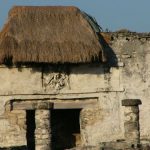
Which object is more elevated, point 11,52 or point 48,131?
point 11,52

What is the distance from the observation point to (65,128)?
18.2 meters

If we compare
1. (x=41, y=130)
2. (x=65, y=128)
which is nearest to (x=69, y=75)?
(x=65, y=128)

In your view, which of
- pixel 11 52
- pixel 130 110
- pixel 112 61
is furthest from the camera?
pixel 112 61

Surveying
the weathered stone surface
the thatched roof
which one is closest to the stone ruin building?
the thatched roof

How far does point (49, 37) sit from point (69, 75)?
1.21 metres

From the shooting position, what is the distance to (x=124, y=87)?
1759 cm

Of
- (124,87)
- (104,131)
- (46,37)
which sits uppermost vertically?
(46,37)

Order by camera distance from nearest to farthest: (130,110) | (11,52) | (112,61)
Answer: (130,110)
(11,52)
(112,61)

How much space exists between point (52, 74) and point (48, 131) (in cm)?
277

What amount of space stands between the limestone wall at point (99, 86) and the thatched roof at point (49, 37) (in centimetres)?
49

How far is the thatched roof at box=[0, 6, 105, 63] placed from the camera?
16.7 metres

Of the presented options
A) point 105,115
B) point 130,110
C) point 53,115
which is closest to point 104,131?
point 105,115

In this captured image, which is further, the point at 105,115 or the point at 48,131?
the point at 105,115

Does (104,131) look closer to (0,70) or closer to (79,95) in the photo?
(79,95)
